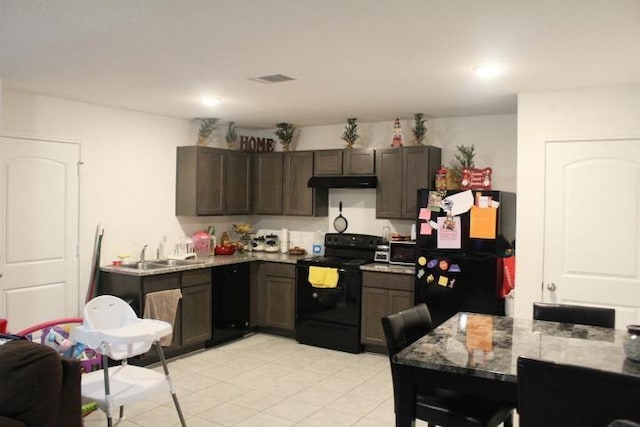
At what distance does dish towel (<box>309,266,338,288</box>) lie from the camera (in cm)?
527

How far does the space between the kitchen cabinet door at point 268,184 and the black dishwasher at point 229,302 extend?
2.76ft

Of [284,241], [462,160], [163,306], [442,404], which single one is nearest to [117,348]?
[163,306]

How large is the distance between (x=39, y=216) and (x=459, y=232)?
3679 mm

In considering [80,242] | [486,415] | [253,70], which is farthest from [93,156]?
[486,415]

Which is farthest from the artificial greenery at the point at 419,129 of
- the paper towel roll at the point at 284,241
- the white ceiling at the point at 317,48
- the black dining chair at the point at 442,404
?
the black dining chair at the point at 442,404

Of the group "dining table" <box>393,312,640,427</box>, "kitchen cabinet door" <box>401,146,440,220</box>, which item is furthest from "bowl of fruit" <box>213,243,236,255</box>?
"dining table" <box>393,312,640,427</box>

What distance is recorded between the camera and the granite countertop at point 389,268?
498 centimetres

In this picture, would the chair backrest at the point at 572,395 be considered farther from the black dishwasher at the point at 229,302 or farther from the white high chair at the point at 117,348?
the black dishwasher at the point at 229,302

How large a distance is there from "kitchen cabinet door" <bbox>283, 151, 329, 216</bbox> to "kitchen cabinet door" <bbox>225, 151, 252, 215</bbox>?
1.54 feet

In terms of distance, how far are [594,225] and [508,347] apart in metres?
2.12

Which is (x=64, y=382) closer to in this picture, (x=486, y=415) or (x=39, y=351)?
(x=39, y=351)

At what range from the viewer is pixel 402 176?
5336 millimetres

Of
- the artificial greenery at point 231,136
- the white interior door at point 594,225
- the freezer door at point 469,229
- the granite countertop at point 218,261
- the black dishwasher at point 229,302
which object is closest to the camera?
the white interior door at point 594,225

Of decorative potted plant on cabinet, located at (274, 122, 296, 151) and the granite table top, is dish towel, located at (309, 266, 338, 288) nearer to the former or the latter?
decorative potted plant on cabinet, located at (274, 122, 296, 151)
